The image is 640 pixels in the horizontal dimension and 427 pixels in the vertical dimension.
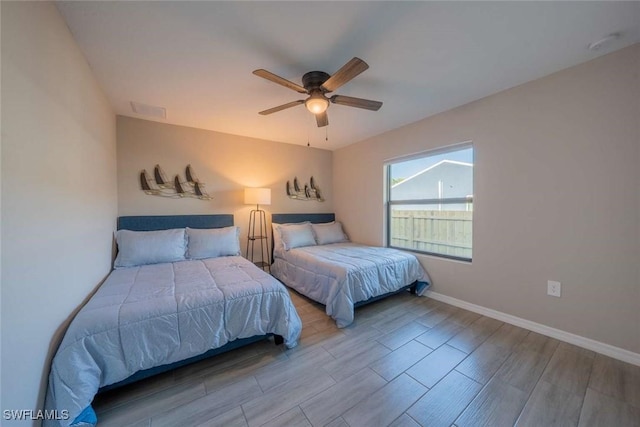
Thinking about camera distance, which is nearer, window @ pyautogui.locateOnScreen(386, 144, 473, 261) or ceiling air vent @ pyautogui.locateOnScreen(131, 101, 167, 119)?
ceiling air vent @ pyautogui.locateOnScreen(131, 101, 167, 119)

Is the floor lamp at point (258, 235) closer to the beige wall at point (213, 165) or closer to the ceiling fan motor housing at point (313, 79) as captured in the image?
the beige wall at point (213, 165)

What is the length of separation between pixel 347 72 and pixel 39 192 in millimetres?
1871

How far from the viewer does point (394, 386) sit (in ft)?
5.01

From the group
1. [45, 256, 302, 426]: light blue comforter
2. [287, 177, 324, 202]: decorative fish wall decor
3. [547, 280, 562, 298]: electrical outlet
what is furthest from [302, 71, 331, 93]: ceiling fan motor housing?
[547, 280, 562, 298]: electrical outlet

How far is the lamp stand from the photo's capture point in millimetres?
3721

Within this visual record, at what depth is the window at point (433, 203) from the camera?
2.77m

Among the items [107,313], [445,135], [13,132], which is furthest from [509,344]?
[13,132]

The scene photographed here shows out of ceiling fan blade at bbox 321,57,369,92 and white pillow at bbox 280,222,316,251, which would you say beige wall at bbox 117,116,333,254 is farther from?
ceiling fan blade at bbox 321,57,369,92

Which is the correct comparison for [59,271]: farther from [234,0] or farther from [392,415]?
[392,415]

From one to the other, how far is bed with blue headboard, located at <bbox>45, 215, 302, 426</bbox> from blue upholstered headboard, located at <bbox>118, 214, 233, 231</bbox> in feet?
0.87

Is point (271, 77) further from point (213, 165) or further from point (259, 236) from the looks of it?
point (259, 236)

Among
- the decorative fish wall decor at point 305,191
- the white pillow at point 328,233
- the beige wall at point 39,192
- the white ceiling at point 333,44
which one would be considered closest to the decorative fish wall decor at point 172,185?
the white ceiling at point 333,44

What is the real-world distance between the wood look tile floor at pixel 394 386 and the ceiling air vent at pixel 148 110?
8.74ft

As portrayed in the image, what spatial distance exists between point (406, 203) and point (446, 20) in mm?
2319
